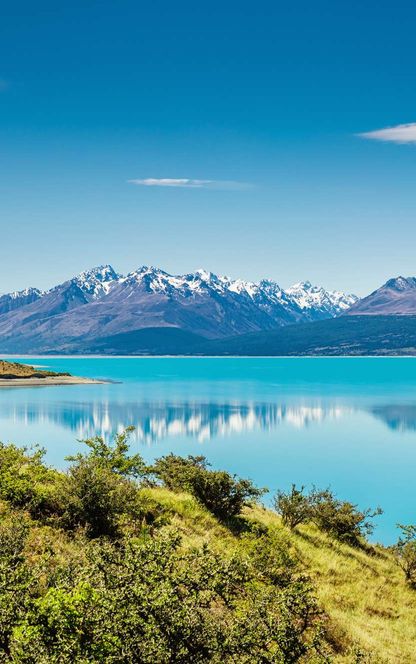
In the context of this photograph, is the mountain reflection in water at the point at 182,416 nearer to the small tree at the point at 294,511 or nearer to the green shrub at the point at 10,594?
the small tree at the point at 294,511

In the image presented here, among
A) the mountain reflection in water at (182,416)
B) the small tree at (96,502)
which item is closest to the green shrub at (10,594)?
the small tree at (96,502)

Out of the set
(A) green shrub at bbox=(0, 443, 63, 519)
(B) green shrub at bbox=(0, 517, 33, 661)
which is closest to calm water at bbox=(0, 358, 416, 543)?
(A) green shrub at bbox=(0, 443, 63, 519)

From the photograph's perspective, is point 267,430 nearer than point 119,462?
No

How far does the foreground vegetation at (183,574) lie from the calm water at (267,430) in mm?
18338

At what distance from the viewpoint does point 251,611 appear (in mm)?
13273

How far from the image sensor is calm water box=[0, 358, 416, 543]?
64.4 meters

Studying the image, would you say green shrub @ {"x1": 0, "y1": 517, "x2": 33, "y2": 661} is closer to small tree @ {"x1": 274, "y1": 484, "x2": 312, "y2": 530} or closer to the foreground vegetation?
the foreground vegetation

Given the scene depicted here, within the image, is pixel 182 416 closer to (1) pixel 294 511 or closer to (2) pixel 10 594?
(1) pixel 294 511

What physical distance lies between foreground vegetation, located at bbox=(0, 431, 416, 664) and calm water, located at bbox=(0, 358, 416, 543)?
18338 millimetres

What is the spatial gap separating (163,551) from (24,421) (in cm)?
9610

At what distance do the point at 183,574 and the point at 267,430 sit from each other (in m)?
89.3

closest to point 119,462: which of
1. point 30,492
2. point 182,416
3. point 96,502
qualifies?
point 30,492

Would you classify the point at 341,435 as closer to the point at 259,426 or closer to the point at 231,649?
the point at 259,426

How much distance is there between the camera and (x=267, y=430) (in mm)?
102062
